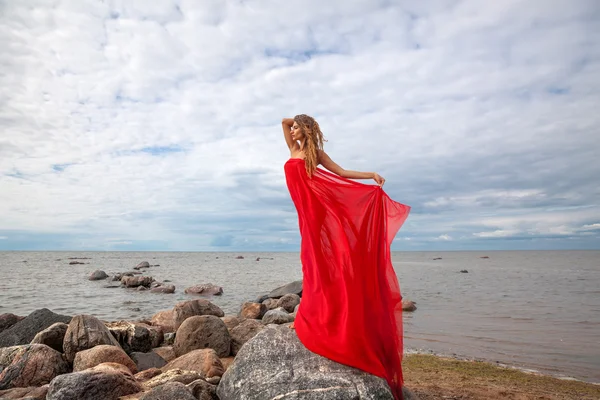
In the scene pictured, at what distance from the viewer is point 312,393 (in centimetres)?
491

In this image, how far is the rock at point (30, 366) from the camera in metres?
7.25

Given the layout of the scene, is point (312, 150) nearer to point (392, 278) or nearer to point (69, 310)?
point (392, 278)

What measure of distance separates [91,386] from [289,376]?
2787mm

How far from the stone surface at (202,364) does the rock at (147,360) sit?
1.09 m

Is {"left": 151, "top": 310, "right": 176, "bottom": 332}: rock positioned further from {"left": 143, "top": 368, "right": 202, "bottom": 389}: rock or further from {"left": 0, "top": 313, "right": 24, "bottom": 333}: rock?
{"left": 143, "top": 368, "right": 202, "bottom": 389}: rock

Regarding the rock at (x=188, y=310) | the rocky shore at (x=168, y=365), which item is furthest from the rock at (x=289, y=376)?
the rock at (x=188, y=310)

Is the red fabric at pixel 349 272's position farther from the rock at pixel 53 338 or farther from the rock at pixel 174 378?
the rock at pixel 53 338

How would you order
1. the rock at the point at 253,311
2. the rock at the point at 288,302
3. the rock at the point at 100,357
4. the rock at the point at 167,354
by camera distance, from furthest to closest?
the rock at the point at 288,302, the rock at the point at 253,311, the rock at the point at 167,354, the rock at the point at 100,357

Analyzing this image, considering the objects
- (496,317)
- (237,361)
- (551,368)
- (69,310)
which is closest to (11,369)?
(237,361)

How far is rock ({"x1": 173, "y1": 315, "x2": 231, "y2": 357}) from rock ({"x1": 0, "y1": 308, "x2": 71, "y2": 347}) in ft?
11.3

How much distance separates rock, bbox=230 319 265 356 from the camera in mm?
10184

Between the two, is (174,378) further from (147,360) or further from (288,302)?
(288,302)

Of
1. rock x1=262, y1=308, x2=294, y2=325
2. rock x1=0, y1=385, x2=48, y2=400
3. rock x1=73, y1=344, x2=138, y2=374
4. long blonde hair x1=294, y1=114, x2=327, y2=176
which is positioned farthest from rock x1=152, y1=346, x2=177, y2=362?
long blonde hair x1=294, y1=114, x2=327, y2=176

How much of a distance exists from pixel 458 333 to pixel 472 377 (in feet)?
18.2
